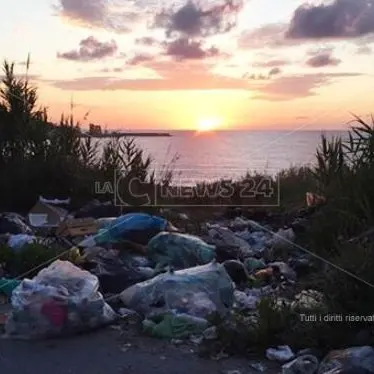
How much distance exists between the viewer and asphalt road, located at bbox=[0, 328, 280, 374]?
169 inches

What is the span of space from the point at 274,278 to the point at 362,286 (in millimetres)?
2054

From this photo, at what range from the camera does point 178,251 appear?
6684 mm

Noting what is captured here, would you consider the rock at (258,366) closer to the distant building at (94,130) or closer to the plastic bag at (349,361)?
the plastic bag at (349,361)

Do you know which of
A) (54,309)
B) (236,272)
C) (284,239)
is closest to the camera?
(54,309)

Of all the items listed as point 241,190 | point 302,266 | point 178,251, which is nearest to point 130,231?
point 178,251

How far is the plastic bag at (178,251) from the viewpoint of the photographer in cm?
662

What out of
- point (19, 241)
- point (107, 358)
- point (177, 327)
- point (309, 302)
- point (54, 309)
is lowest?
point (107, 358)

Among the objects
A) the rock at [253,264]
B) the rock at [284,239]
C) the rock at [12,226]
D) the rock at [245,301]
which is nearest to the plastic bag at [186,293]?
the rock at [245,301]

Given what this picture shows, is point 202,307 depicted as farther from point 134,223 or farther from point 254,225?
point 254,225

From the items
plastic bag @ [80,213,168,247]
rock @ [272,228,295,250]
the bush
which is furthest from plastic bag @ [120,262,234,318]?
the bush

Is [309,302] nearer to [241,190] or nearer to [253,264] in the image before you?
[253,264]

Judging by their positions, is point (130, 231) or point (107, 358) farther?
point (130, 231)

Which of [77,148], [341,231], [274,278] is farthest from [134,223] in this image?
[77,148]

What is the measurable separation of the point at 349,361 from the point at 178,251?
2953 mm
